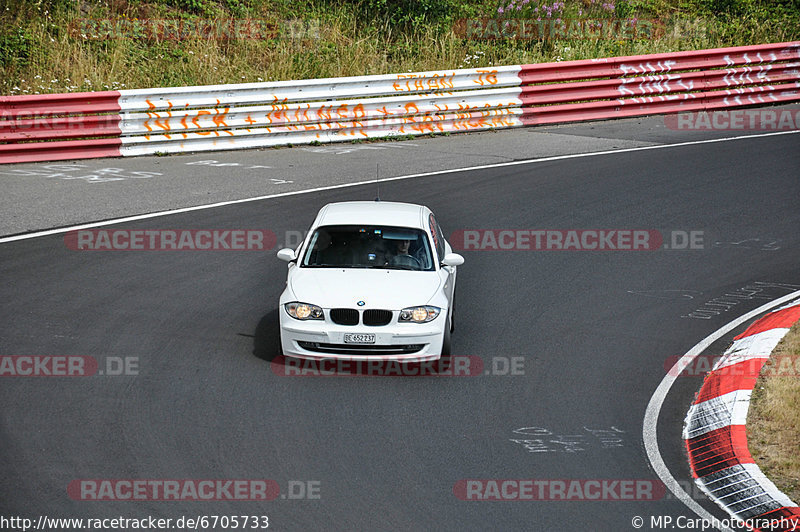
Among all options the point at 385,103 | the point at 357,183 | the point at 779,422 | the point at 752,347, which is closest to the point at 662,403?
the point at 779,422

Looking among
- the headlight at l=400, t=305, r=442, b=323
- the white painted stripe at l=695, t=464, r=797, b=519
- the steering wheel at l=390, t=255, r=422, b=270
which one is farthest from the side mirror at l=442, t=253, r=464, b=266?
the white painted stripe at l=695, t=464, r=797, b=519

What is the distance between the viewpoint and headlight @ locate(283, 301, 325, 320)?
31.6ft

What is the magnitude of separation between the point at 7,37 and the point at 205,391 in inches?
634

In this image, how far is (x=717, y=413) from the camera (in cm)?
885

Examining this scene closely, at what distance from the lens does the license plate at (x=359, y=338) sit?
31.2 ft

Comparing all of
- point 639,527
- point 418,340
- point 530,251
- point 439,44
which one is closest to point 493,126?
point 439,44

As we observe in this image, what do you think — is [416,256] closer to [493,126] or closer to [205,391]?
[205,391]

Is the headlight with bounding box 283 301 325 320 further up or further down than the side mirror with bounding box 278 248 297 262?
further down

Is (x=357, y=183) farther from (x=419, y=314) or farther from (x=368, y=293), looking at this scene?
(x=419, y=314)

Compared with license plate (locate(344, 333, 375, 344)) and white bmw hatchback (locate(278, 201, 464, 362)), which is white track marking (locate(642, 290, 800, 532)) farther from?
license plate (locate(344, 333, 375, 344))

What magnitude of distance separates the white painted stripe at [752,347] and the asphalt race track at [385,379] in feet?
0.79

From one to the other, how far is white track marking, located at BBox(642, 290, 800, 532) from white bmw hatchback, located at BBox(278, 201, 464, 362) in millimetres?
2088

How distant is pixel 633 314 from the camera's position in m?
11.5

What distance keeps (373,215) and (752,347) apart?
13.8 ft
